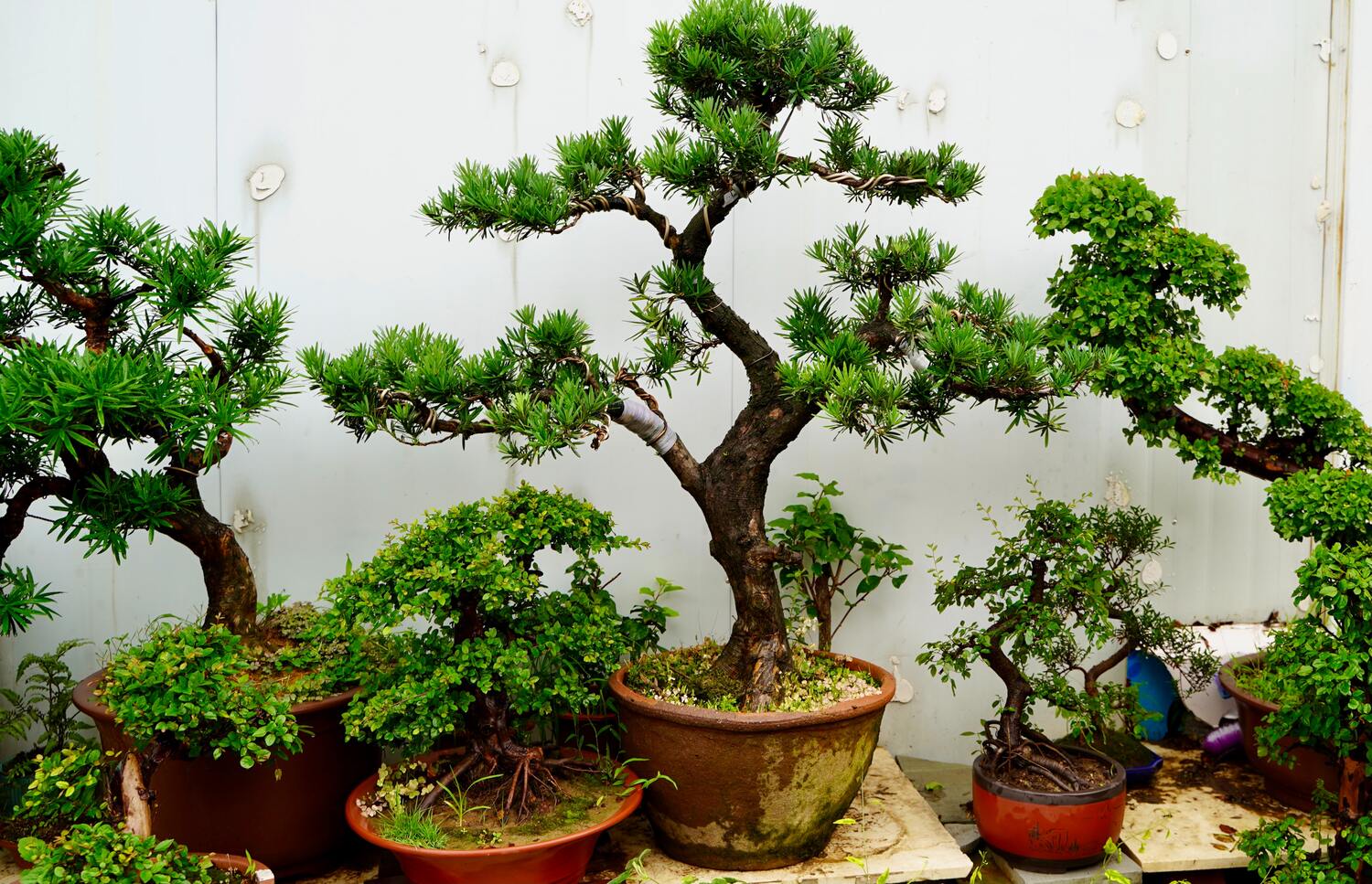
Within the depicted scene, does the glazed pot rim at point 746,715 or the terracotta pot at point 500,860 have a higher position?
the glazed pot rim at point 746,715

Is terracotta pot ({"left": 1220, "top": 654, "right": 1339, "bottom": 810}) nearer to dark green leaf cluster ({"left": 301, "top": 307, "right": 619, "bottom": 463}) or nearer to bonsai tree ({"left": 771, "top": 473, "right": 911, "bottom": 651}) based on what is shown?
bonsai tree ({"left": 771, "top": 473, "right": 911, "bottom": 651})

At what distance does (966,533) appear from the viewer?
3174mm

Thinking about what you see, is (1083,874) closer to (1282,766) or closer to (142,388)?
(1282,766)

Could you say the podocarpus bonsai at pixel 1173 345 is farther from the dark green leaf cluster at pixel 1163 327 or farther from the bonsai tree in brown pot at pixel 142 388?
the bonsai tree in brown pot at pixel 142 388

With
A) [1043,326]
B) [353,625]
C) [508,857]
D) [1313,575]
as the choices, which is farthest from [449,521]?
[1313,575]

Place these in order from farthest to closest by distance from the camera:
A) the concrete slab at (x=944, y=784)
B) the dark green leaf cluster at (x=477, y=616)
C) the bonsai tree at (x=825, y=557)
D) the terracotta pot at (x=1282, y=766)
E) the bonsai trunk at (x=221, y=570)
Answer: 1. the bonsai tree at (x=825, y=557)
2. the concrete slab at (x=944, y=784)
3. the terracotta pot at (x=1282, y=766)
4. the bonsai trunk at (x=221, y=570)
5. the dark green leaf cluster at (x=477, y=616)

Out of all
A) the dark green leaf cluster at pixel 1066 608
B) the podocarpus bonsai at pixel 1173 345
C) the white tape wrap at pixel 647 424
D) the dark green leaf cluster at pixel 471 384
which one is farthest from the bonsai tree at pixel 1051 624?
the dark green leaf cluster at pixel 471 384

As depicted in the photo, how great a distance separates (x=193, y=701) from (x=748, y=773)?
1.13m

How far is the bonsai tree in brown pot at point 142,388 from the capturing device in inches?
82.7

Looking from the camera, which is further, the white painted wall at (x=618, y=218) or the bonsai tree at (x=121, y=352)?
the white painted wall at (x=618, y=218)

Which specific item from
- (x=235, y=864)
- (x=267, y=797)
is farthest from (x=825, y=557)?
(x=235, y=864)

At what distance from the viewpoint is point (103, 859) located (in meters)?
1.88

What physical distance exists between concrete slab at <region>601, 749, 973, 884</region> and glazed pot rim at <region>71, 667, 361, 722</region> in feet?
2.34

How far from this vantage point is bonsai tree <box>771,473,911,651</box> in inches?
118
